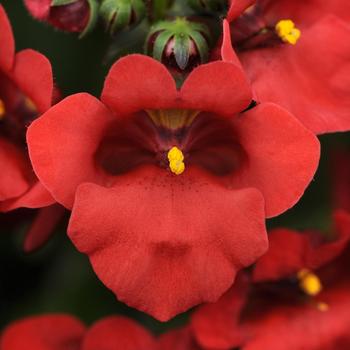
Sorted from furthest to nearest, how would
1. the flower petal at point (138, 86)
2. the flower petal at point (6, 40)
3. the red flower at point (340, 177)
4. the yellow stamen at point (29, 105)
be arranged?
1. the red flower at point (340, 177)
2. the yellow stamen at point (29, 105)
3. the flower petal at point (6, 40)
4. the flower petal at point (138, 86)

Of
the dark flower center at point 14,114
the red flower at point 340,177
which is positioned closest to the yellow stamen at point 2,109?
the dark flower center at point 14,114

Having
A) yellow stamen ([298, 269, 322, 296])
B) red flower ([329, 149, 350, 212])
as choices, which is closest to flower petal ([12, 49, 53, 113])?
yellow stamen ([298, 269, 322, 296])

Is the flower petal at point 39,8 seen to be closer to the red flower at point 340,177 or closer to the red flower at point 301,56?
the red flower at point 301,56

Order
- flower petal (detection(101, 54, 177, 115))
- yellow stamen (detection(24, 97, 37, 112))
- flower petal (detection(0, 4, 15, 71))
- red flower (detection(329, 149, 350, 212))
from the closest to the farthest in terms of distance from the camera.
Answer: flower petal (detection(101, 54, 177, 115))
flower petal (detection(0, 4, 15, 71))
yellow stamen (detection(24, 97, 37, 112))
red flower (detection(329, 149, 350, 212))

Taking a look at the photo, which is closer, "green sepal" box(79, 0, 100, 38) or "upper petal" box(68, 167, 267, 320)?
"upper petal" box(68, 167, 267, 320)

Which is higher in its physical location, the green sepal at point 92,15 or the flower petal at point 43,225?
the green sepal at point 92,15

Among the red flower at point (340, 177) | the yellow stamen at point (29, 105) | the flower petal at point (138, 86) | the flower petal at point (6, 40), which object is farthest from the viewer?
the red flower at point (340, 177)

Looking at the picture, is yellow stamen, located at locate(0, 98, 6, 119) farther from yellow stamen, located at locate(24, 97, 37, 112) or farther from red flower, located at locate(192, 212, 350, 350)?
red flower, located at locate(192, 212, 350, 350)

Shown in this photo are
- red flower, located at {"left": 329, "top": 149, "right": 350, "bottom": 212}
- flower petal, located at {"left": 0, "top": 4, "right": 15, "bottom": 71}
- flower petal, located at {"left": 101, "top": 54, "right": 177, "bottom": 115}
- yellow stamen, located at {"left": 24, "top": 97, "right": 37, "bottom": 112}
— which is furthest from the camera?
red flower, located at {"left": 329, "top": 149, "right": 350, "bottom": 212}

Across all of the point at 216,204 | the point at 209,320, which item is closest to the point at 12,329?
the point at 209,320
